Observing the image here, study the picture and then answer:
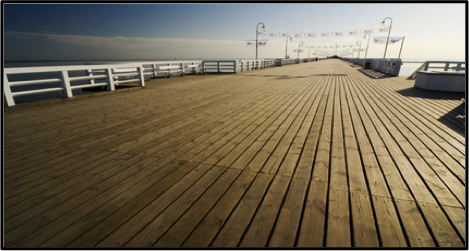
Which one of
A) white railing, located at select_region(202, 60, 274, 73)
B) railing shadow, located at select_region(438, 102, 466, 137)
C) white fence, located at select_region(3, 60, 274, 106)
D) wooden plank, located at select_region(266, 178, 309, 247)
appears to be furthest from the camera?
white railing, located at select_region(202, 60, 274, 73)

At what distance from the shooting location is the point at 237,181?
235cm

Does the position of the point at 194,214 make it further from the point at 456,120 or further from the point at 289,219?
the point at 456,120

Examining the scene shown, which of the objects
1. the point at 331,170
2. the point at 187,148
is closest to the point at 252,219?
the point at 331,170

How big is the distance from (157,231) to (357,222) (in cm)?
164

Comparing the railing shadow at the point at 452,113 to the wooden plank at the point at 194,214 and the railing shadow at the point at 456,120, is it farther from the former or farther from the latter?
the wooden plank at the point at 194,214

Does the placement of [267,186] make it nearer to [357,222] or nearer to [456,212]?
[357,222]

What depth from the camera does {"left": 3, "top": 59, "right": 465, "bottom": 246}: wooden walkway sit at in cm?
168

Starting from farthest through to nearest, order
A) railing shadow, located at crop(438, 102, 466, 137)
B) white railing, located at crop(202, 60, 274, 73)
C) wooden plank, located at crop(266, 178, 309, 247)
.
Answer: white railing, located at crop(202, 60, 274, 73)
railing shadow, located at crop(438, 102, 466, 137)
wooden plank, located at crop(266, 178, 309, 247)

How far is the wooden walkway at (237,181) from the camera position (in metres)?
1.68

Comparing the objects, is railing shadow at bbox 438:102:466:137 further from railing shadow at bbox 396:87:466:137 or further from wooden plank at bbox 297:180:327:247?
wooden plank at bbox 297:180:327:247

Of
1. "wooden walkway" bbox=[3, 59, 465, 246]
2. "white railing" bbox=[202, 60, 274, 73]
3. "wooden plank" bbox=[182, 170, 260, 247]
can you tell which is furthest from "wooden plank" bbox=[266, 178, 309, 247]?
"white railing" bbox=[202, 60, 274, 73]

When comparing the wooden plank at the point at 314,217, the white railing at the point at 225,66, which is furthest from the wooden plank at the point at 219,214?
the white railing at the point at 225,66

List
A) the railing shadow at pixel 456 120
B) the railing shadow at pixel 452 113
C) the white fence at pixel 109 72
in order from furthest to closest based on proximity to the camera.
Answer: the white fence at pixel 109 72
the railing shadow at pixel 452 113
the railing shadow at pixel 456 120

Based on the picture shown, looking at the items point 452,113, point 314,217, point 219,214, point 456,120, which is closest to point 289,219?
point 314,217
